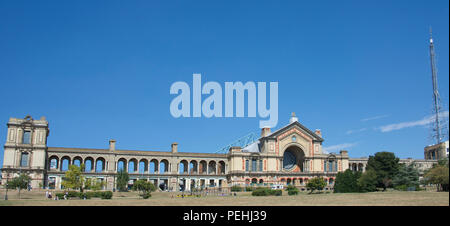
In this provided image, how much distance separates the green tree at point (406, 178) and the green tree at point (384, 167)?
1279 millimetres

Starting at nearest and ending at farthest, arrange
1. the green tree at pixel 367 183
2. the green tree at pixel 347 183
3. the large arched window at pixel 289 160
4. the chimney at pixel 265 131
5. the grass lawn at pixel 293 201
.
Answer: the grass lawn at pixel 293 201
the green tree at pixel 367 183
the green tree at pixel 347 183
the chimney at pixel 265 131
the large arched window at pixel 289 160

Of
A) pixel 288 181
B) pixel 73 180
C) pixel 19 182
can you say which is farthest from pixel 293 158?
pixel 19 182

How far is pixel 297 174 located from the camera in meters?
85.1

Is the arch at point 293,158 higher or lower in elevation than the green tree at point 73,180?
higher

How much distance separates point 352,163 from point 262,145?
23667 millimetres

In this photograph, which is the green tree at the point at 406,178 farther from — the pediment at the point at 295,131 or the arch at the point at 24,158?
the arch at the point at 24,158

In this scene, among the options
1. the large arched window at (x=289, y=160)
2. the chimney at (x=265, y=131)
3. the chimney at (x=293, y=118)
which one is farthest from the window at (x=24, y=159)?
the chimney at (x=293, y=118)

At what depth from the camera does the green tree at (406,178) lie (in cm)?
5269

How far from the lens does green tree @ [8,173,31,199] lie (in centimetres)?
A: 6029

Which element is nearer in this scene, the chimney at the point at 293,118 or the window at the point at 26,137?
the window at the point at 26,137

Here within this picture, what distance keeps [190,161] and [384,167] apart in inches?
1552
